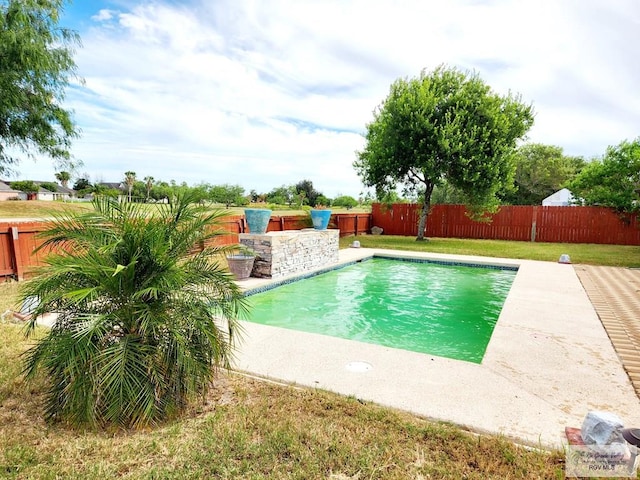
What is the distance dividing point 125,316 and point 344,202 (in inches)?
1609

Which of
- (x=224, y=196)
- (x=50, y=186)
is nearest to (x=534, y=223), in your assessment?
(x=224, y=196)

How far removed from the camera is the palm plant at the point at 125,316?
2295 mm

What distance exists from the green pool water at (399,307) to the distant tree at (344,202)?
32.4 meters

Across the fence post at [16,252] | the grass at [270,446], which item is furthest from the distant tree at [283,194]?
the grass at [270,446]

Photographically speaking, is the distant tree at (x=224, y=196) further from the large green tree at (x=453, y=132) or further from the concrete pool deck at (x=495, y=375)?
the large green tree at (x=453, y=132)

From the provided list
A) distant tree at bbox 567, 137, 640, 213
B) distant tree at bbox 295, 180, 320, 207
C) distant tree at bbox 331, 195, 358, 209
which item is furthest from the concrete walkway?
distant tree at bbox 295, 180, 320, 207

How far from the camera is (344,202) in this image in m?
42.8

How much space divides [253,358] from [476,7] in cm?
752

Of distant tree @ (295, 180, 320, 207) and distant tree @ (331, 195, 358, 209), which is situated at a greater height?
distant tree @ (295, 180, 320, 207)

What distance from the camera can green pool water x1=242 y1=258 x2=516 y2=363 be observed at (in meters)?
5.23

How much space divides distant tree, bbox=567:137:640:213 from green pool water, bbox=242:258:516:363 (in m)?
9.39

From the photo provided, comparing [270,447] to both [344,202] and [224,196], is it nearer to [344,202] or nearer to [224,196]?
[224,196]

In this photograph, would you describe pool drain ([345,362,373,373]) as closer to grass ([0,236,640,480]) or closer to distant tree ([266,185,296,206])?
grass ([0,236,640,480])

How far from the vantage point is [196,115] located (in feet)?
45.7
